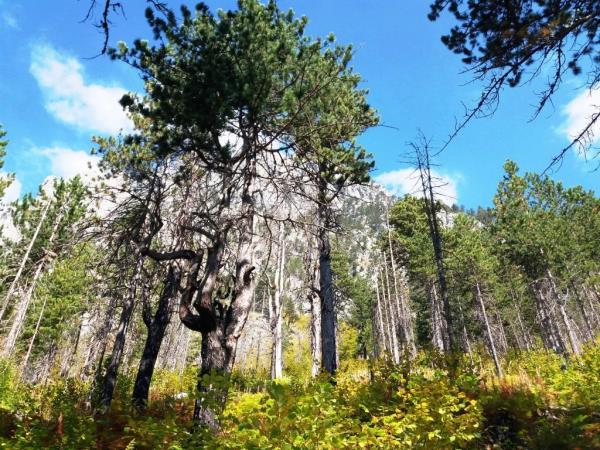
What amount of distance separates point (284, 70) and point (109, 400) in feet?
30.2

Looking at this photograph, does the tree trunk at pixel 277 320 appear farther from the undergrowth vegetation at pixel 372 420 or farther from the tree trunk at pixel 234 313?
the tree trunk at pixel 234 313

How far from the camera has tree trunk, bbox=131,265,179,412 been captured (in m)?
8.77

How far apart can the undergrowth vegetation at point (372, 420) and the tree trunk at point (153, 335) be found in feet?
2.23

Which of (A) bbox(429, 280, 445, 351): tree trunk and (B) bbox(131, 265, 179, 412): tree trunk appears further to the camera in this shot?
(A) bbox(429, 280, 445, 351): tree trunk

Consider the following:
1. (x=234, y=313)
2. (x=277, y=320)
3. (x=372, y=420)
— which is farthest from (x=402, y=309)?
(x=372, y=420)

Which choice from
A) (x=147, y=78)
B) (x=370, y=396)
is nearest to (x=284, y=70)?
(x=147, y=78)

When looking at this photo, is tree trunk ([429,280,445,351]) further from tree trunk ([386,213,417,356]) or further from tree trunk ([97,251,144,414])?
tree trunk ([97,251,144,414])

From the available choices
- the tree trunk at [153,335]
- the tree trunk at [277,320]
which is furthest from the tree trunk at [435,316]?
the tree trunk at [153,335]

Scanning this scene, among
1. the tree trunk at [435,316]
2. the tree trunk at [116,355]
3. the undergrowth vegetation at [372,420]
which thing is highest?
the tree trunk at [435,316]

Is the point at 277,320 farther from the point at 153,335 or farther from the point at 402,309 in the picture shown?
the point at 402,309

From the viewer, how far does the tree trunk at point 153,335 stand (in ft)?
28.8

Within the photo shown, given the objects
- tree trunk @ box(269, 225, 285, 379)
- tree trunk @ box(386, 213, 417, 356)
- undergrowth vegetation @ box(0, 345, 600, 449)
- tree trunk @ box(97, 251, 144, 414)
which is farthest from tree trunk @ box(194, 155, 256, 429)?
tree trunk @ box(386, 213, 417, 356)

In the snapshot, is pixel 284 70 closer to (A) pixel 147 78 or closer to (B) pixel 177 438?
(A) pixel 147 78

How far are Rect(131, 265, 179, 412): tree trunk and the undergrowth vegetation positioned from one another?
680mm
